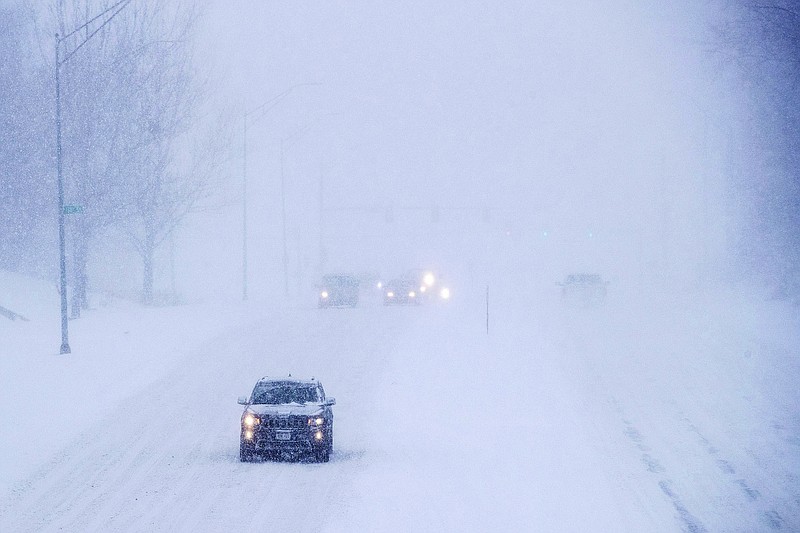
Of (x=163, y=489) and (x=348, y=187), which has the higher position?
(x=348, y=187)

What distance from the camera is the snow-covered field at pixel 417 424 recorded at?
13.7 m

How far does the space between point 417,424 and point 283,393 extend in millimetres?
4919

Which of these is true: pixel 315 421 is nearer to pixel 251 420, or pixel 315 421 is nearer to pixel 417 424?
pixel 251 420

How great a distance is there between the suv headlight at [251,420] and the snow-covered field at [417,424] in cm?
79

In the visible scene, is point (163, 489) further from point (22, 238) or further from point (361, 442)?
point (22, 238)

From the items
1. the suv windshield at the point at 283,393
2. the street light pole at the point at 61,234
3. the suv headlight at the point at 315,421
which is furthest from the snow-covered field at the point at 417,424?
the suv windshield at the point at 283,393

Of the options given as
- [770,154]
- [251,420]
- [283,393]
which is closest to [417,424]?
[283,393]

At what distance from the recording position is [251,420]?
15711 millimetres

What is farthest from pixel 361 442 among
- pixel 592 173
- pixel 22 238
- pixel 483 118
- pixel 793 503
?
pixel 483 118

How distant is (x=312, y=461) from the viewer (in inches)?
639

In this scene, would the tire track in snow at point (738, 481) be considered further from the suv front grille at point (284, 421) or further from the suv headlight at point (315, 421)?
the suv front grille at point (284, 421)

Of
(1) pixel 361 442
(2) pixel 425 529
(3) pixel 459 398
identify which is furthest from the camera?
(3) pixel 459 398

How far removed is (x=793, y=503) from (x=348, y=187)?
124m

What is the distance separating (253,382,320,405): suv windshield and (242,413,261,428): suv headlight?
0.47 m
